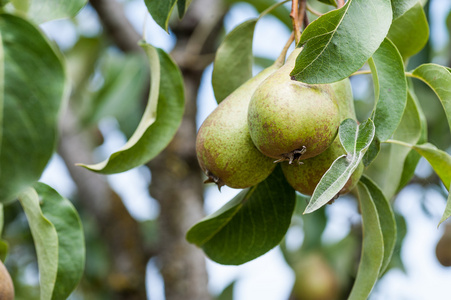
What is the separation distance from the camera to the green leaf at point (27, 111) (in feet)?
1.35

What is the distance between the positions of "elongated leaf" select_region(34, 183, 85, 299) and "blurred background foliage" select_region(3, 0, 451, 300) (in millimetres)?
829

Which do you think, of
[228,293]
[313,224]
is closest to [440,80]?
[313,224]

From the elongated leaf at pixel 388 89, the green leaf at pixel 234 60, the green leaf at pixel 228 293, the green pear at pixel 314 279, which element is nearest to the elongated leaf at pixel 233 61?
the green leaf at pixel 234 60

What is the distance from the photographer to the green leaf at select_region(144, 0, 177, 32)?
664 mm

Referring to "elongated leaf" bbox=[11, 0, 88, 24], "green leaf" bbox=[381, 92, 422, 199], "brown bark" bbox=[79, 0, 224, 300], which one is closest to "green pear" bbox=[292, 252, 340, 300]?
"brown bark" bbox=[79, 0, 224, 300]

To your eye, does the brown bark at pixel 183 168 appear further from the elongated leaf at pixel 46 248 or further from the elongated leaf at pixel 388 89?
the elongated leaf at pixel 388 89

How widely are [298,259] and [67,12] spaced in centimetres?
166

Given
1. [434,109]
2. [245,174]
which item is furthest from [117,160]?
[434,109]

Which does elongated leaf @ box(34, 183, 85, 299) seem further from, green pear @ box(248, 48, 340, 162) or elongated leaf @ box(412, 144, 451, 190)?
elongated leaf @ box(412, 144, 451, 190)

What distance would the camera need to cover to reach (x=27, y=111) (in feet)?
1.36

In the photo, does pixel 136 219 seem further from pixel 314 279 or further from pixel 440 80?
pixel 440 80

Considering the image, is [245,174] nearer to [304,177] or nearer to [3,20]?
[304,177]

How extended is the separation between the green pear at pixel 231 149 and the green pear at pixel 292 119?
0.03 m

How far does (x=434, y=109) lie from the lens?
5.99ft
